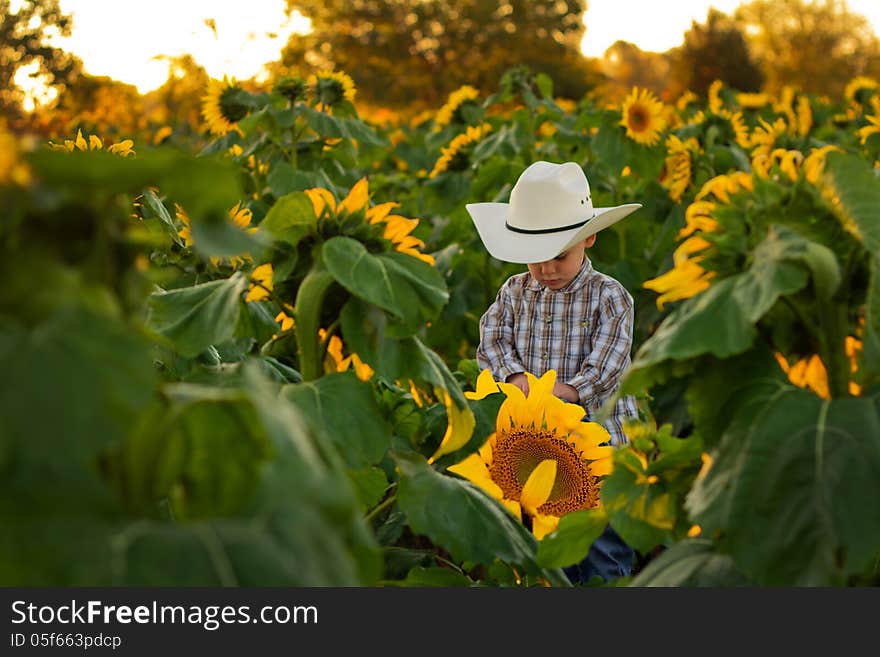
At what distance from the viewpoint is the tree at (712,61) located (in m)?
30.0

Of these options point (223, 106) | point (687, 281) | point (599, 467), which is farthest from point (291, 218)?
point (223, 106)

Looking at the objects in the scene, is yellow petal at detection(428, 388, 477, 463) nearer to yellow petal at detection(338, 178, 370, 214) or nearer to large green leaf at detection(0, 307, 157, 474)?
yellow petal at detection(338, 178, 370, 214)

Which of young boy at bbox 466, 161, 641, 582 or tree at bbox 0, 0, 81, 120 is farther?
tree at bbox 0, 0, 81, 120

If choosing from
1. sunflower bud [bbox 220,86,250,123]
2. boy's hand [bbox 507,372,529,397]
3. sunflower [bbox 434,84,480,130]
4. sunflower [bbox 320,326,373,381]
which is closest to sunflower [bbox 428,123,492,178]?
sunflower bud [bbox 220,86,250,123]

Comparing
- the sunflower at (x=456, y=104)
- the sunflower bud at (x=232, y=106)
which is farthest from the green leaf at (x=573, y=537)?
the sunflower at (x=456, y=104)

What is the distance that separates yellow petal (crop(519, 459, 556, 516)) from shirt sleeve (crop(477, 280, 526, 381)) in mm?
842

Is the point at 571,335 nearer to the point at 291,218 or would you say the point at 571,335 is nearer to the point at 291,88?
the point at 291,218

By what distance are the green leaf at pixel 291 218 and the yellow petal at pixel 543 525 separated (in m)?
1.08

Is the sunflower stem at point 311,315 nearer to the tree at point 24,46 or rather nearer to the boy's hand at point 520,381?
the boy's hand at point 520,381

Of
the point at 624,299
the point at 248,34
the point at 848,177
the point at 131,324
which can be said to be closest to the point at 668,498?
the point at 848,177

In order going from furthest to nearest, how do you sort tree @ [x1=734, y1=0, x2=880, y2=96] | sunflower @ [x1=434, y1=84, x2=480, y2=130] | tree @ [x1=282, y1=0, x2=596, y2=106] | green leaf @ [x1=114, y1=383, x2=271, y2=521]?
tree @ [x1=734, y1=0, x2=880, y2=96], tree @ [x1=282, y1=0, x2=596, y2=106], sunflower @ [x1=434, y1=84, x2=480, y2=130], green leaf @ [x1=114, y1=383, x2=271, y2=521]

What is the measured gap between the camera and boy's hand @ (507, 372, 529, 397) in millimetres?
3417

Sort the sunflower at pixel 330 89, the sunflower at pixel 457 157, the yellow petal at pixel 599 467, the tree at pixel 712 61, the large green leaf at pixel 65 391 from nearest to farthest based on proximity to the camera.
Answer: the large green leaf at pixel 65 391 < the yellow petal at pixel 599 467 < the sunflower at pixel 330 89 < the sunflower at pixel 457 157 < the tree at pixel 712 61

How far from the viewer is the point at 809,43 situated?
46156 millimetres
